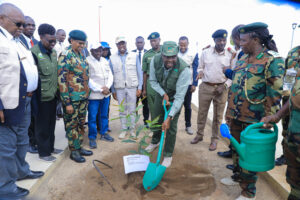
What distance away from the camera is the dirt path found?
2.46 metres

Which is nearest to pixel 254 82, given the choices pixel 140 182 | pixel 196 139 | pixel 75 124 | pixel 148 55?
pixel 140 182

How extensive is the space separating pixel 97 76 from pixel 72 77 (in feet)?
2.08

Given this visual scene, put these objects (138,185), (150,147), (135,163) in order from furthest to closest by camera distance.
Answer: (150,147)
(135,163)
(138,185)

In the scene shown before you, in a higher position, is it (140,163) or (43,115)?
(43,115)

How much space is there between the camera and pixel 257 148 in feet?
6.19

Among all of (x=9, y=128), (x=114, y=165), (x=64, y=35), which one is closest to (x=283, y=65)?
(x=114, y=165)

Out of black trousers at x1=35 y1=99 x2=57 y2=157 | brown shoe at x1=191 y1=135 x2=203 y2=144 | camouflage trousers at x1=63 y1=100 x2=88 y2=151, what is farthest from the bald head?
brown shoe at x1=191 y1=135 x2=203 y2=144

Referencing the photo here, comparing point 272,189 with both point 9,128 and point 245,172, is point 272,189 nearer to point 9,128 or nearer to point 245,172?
point 245,172

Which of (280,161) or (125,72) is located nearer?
(280,161)

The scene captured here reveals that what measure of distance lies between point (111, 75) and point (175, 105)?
5.36ft

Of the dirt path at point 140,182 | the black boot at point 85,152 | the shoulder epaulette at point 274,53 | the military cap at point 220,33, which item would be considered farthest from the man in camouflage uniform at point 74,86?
the shoulder epaulette at point 274,53

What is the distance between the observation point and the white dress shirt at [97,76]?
3.53 m

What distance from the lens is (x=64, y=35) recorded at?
566 cm

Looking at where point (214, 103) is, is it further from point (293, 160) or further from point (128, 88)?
point (293, 160)
